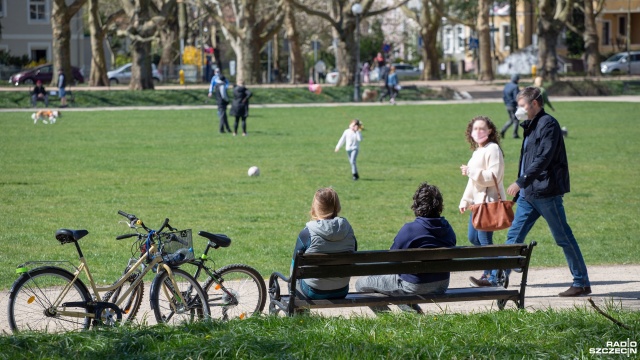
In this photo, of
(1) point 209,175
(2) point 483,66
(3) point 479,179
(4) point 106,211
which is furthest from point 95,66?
(3) point 479,179

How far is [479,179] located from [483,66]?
56999 mm

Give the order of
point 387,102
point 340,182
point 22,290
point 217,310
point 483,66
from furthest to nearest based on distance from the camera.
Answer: point 483,66 < point 387,102 < point 340,182 < point 217,310 < point 22,290

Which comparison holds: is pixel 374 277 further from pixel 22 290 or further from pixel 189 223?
pixel 189 223

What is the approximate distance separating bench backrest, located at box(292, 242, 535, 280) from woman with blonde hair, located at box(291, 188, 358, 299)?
185 mm

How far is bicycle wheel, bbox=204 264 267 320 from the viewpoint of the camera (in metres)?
7.92

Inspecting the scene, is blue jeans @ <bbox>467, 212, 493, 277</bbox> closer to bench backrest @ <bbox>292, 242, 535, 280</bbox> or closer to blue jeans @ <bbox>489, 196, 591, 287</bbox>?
blue jeans @ <bbox>489, 196, 591, 287</bbox>

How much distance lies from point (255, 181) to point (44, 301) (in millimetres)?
12479

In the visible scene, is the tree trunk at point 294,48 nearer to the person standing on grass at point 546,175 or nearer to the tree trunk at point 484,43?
the tree trunk at point 484,43

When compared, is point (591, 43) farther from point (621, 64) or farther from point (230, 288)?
point (230, 288)

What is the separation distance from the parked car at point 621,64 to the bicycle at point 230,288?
226 feet

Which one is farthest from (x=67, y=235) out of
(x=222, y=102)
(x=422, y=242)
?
(x=222, y=102)

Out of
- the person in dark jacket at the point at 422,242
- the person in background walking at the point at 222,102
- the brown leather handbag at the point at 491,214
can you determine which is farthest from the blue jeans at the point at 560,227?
the person in background walking at the point at 222,102

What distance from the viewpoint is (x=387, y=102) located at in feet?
167

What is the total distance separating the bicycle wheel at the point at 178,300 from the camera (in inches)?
297
